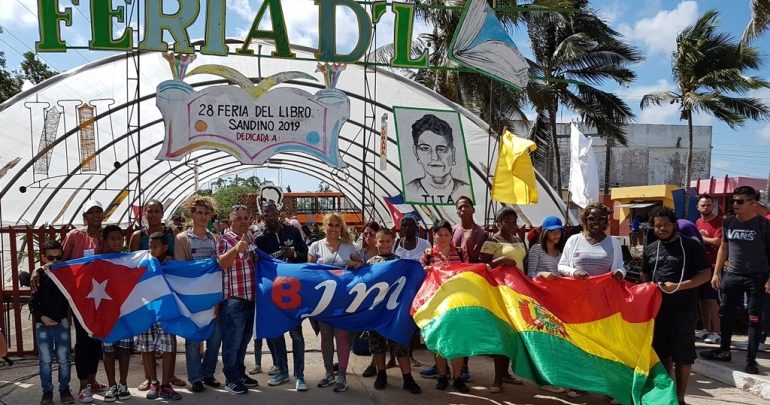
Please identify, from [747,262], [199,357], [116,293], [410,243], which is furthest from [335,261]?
[747,262]

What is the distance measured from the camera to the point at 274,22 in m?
7.87

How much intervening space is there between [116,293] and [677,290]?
5526 mm

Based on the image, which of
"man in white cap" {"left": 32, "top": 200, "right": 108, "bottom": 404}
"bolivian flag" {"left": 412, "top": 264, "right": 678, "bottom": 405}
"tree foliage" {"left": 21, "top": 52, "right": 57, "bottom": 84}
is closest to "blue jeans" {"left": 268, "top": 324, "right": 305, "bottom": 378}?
"bolivian flag" {"left": 412, "top": 264, "right": 678, "bottom": 405}

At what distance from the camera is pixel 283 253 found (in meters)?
6.25

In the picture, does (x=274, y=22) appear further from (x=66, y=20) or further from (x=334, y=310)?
(x=334, y=310)

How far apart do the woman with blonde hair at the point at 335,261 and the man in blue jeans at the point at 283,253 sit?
22 cm

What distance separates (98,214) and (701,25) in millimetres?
22887

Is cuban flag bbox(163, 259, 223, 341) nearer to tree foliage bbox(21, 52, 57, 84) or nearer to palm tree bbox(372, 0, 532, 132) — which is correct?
palm tree bbox(372, 0, 532, 132)

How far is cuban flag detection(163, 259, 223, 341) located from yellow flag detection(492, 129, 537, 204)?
4203 millimetres

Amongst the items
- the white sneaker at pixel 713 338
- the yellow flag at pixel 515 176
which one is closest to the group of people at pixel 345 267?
the white sneaker at pixel 713 338

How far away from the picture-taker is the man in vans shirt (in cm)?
644

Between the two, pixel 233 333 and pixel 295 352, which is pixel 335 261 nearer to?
pixel 295 352

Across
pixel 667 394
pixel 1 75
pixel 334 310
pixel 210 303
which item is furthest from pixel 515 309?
pixel 1 75

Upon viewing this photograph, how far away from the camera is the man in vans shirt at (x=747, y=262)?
21.1 feet
